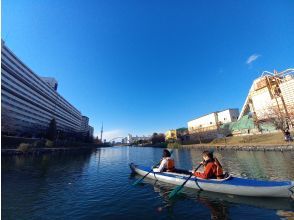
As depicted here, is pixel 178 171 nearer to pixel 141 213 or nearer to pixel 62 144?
pixel 141 213

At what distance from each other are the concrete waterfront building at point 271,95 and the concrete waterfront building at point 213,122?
99.0 feet

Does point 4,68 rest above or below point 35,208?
above

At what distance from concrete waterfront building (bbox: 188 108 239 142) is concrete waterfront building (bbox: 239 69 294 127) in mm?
30168

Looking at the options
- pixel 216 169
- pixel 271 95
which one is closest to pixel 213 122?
pixel 271 95

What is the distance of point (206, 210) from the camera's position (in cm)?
1221

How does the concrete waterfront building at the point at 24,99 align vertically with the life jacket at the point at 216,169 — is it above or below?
above

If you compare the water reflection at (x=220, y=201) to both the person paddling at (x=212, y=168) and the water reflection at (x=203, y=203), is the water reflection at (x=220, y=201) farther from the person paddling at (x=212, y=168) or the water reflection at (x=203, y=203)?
the person paddling at (x=212, y=168)

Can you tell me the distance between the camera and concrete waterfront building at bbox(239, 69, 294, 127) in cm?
7121

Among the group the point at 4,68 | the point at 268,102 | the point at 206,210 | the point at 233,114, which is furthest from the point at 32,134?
the point at 233,114

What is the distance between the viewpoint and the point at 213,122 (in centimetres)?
14200

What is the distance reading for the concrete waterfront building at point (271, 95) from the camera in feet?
234

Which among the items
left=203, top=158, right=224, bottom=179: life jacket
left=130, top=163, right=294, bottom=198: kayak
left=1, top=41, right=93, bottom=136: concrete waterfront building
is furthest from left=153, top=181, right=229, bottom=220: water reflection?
left=1, top=41, right=93, bottom=136: concrete waterfront building

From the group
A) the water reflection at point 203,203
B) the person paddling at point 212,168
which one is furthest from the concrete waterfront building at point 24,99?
the person paddling at point 212,168

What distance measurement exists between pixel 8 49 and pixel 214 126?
126m
